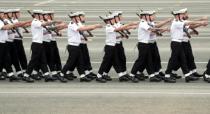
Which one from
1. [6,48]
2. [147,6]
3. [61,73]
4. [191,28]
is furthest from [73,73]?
[147,6]

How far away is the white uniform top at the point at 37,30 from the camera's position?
16688mm

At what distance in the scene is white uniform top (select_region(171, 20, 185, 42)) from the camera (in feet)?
53.9

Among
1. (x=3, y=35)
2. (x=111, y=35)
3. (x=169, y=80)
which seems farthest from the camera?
(x=3, y=35)

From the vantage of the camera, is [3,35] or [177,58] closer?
Answer: [177,58]

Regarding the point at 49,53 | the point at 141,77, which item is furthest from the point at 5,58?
the point at 141,77

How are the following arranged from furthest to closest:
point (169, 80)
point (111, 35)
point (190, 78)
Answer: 1. point (111, 35)
2. point (190, 78)
3. point (169, 80)

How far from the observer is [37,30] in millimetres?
16750

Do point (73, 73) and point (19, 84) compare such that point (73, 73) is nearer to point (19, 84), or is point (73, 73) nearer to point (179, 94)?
point (19, 84)

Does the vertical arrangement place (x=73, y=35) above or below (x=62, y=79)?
above

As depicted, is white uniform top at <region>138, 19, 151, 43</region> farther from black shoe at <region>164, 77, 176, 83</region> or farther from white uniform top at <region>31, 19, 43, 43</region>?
white uniform top at <region>31, 19, 43, 43</region>

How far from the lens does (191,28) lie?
55.1 feet

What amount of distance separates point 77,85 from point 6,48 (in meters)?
2.33

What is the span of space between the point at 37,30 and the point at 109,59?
205 cm

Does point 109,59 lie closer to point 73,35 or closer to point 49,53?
point 73,35
